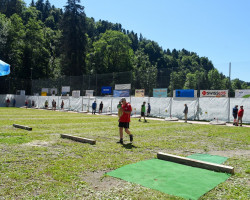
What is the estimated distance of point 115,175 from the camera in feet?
17.6

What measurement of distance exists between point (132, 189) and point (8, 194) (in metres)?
2.24

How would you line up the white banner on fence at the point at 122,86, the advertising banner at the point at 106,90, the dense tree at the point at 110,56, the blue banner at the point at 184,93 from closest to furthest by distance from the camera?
the blue banner at the point at 184,93 → the white banner on fence at the point at 122,86 → the advertising banner at the point at 106,90 → the dense tree at the point at 110,56

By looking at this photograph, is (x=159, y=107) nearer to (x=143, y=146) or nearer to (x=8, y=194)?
(x=143, y=146)

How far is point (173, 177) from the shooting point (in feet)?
17.3

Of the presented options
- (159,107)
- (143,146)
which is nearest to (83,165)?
(143,146)

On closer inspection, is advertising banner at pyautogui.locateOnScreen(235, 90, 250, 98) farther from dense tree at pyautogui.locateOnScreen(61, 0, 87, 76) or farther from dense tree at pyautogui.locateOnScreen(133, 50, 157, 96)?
dense tree at pyautogui.locateOnScreen(61, 0, 87, 76)

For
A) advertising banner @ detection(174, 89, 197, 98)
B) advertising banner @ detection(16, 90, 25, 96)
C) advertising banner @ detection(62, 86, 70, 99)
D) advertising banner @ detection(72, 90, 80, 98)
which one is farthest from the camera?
advertising banner @ detection(16, 90, 25, 96)

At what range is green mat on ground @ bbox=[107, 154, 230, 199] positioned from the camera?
455 cm

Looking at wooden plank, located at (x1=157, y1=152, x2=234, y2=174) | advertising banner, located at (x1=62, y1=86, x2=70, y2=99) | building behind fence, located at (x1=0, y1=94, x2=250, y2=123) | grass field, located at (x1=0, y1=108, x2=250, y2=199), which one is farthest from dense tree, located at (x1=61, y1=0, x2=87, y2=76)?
wooden plank, located at (x1=157, y1=152, x2=234, y2=174)

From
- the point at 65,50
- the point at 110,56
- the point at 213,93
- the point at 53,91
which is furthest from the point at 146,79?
the point at 110,56

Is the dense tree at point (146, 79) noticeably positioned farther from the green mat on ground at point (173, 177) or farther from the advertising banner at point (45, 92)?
the green mat on ground at point (173, 177)

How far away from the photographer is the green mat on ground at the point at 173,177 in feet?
14.9

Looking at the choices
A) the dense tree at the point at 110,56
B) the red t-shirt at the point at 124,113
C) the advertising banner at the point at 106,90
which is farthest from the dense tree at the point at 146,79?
the dense tree at the point at 110,56

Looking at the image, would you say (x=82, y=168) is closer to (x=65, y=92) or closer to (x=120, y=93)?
(x=120, y=93)
